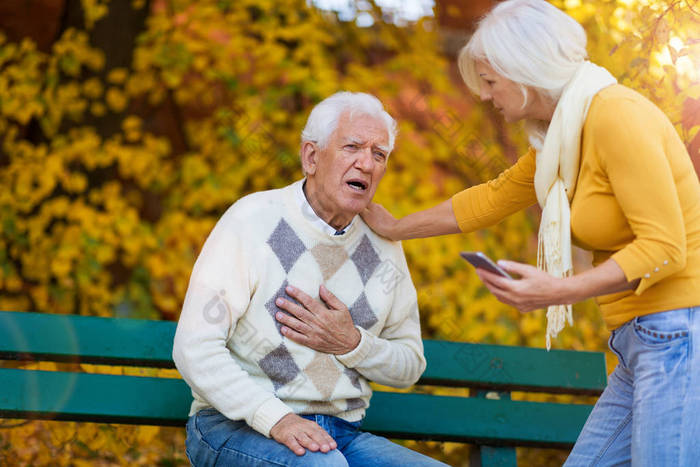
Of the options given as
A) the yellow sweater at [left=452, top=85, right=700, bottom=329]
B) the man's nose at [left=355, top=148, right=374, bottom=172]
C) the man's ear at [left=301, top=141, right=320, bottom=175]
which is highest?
the yellow sweater at [left=452, top=85, right=700, bottom=329]

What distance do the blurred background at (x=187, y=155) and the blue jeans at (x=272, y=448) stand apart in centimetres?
259

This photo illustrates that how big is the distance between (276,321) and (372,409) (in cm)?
73

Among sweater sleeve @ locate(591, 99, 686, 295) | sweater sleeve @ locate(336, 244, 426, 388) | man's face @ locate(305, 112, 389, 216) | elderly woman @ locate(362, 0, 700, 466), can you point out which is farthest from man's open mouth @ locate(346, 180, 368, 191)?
sweater sleeve @ locate(591, 99, 686, 295)

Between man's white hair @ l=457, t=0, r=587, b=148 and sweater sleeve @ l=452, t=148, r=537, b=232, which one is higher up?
man's white hair @ l=457, t=0, r=587, b=148

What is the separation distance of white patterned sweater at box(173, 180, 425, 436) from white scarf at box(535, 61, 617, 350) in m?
0.75

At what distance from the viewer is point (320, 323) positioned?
2.48 meters

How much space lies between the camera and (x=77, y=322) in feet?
9.29

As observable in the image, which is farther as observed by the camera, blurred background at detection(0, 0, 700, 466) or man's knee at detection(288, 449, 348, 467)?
blurred background at detection(0, 0, 700, 466)

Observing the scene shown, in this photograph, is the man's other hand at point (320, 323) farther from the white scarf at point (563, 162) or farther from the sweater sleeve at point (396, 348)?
the white scarf at point (563, 162)

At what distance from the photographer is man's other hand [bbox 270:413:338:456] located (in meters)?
2.24

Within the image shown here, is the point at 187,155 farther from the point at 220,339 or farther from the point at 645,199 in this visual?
the point at 645,199

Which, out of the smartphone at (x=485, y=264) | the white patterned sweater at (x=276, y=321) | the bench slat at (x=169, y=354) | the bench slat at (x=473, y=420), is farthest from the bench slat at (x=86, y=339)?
the smartphone at (x=485, y=264)

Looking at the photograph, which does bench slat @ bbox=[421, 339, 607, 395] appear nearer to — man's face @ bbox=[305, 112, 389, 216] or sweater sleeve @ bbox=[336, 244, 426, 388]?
sweater sleeve @ bbox=[336, 244, 426, 388]

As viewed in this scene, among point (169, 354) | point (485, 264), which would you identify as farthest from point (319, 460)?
point (169, 354)
